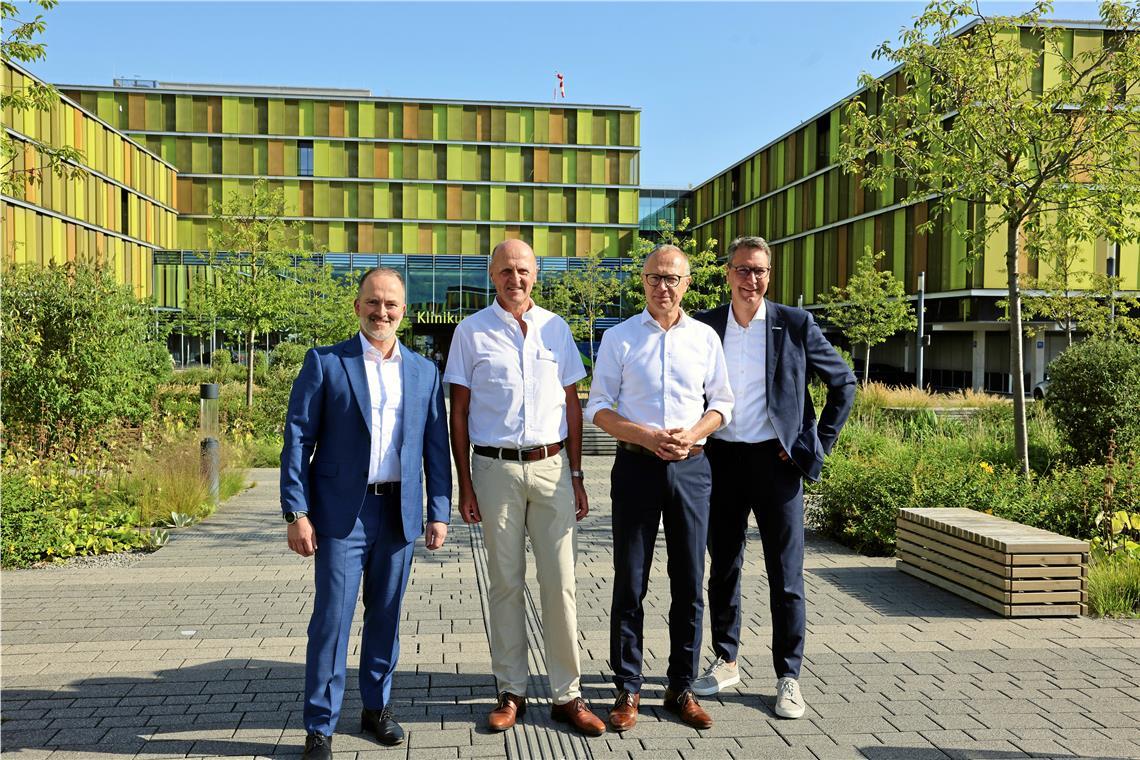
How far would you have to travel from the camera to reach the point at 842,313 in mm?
38656

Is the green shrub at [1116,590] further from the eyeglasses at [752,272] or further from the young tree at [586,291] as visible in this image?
the young tree at [586,291]

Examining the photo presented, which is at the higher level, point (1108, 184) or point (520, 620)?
point (1108, 184)

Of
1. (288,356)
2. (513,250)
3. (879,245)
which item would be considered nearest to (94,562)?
(513,250)

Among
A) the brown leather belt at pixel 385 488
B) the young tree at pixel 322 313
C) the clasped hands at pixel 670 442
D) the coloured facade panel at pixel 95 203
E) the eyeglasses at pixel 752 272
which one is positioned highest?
the coloured facade panel at pixel 95 203

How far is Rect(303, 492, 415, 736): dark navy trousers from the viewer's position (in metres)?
3.88

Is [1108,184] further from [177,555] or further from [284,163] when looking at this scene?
[284,163]

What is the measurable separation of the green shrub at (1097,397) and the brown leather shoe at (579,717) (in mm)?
8557

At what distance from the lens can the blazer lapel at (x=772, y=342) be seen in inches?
179

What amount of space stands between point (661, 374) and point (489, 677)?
1849 mm

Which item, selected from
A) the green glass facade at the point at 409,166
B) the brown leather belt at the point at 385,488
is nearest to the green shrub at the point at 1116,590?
the brown leather belt at the point at 385,488

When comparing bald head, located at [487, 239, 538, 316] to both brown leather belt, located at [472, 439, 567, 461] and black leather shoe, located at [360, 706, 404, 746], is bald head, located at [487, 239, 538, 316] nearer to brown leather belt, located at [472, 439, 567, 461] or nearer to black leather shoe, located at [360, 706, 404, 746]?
brown leather belt, located at [472, 439, 567, 461]

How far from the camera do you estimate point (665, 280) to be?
4.37 meters

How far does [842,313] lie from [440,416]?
36479 millimetres

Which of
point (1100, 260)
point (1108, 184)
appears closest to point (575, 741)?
point (1108, 184)
